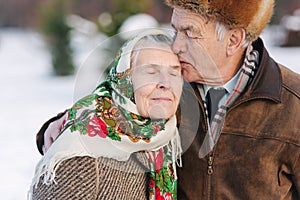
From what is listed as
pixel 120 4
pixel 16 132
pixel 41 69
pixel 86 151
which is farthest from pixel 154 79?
pixel 41 69

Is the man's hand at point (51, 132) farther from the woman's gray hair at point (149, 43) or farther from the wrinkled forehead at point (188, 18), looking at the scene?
the wrinkled forehead at point (188, 18)

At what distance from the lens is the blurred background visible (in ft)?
16.7

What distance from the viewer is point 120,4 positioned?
9250 millimetres

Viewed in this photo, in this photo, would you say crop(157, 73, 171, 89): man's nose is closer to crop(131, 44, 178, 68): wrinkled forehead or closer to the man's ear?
crop(131, 44, 178, 68): wrinkled forehead

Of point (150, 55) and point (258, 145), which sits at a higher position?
point (150, 55)

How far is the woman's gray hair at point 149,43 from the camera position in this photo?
6.70ft

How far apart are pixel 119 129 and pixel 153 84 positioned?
20cm

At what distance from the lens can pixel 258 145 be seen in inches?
90.2

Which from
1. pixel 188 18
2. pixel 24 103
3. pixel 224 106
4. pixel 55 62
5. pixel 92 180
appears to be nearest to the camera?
pixel 92 180

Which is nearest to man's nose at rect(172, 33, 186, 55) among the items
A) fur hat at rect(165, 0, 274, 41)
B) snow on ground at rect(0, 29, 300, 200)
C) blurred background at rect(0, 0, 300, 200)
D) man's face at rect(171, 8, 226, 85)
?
man's face at rect(171, 8, 226, 85)

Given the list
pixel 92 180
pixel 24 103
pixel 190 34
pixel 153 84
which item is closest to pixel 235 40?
pixel 190 34

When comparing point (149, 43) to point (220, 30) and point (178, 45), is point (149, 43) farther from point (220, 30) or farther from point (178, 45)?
point (220, 30)

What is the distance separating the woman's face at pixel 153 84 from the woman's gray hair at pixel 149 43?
1cm

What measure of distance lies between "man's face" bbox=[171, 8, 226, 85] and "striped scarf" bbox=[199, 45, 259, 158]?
115 millimetres
